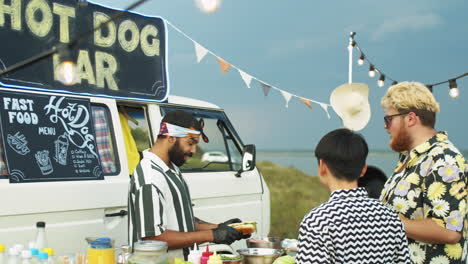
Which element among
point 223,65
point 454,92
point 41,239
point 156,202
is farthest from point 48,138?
point 454,92

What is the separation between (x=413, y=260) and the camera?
9.50 ft

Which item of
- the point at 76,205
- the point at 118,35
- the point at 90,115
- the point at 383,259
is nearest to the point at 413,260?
the point at 383,259

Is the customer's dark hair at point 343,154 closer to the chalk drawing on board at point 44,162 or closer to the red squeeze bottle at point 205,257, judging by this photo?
the red squeeze bottle at point 205,257

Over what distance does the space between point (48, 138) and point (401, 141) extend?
8.35ft

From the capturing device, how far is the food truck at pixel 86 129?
386cm

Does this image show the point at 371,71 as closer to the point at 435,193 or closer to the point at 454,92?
the point at 454,92

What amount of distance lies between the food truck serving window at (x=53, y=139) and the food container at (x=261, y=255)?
5.66 ft

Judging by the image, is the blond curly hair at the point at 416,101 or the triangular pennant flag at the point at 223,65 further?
the triangular pennant flag at the point at 223,65

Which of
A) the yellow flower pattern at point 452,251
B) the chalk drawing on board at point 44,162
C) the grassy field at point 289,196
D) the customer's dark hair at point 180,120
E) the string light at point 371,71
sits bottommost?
the grassy field at point 289,196

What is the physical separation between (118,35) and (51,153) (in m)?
1.45

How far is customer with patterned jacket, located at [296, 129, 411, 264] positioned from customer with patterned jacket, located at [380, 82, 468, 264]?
657 millimetres

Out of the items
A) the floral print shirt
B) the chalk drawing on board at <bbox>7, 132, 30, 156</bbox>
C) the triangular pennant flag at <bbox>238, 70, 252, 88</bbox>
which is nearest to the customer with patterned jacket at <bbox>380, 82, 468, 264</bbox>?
the floral print shirt

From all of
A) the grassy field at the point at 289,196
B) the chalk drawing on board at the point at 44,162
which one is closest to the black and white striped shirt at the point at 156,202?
the chalk drawing on board at the point at 44,162

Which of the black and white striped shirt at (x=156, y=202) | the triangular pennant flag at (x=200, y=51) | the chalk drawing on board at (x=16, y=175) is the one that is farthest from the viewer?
the triangular pennant flag at (x=200, y=51)
